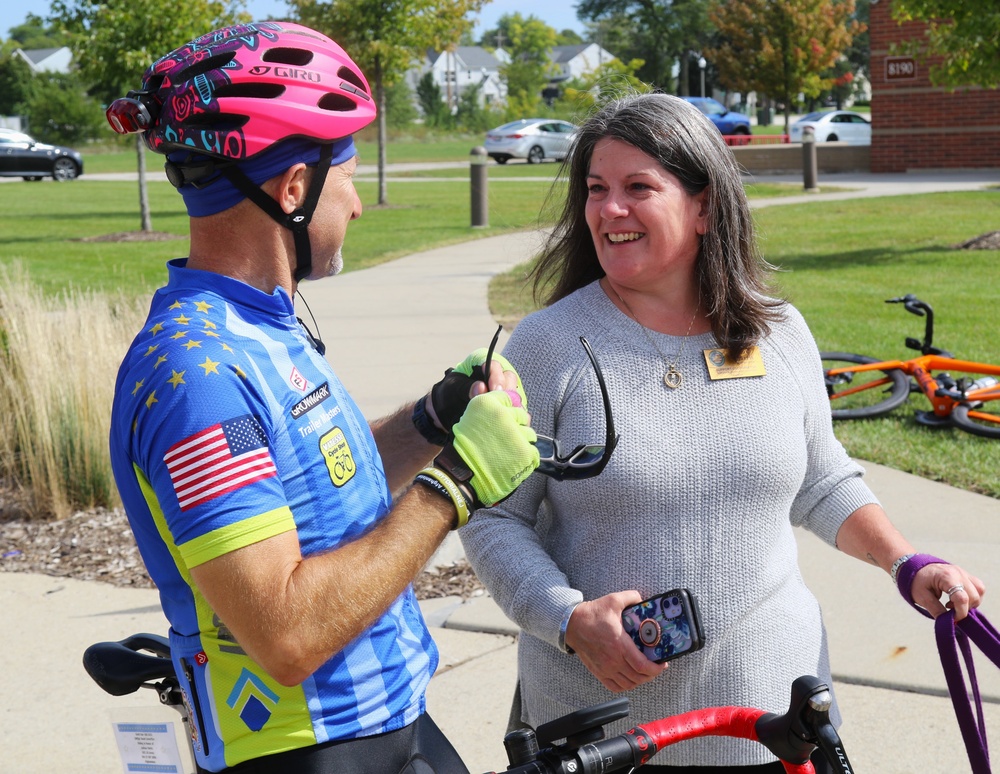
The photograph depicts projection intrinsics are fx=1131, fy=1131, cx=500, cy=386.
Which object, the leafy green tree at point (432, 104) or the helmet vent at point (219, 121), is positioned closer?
the helmet vent at point (219, 121)

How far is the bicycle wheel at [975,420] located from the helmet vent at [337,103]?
5376 millimetres

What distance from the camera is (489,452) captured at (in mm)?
1728

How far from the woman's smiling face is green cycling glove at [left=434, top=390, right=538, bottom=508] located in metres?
0.73

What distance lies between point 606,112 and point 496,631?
2.38m

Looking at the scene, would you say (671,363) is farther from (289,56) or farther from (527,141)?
(527,141)

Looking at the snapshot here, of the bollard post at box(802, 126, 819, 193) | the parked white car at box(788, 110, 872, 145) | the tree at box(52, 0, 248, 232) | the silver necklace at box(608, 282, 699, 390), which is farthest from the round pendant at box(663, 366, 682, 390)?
the parked white car at box(788, 110, 872, 145)

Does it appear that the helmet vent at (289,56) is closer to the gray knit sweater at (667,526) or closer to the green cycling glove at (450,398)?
the green cycling glove at (450,398)

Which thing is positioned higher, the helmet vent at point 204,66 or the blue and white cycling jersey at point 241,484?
the helmet vent at point 204,66

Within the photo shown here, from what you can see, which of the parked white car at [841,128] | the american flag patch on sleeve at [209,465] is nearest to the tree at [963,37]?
the american flag patch on sleeve at [209,465]

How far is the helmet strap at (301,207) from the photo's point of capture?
1.77m

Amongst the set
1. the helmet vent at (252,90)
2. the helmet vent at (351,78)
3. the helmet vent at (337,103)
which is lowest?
the helmet vent at (337,103)

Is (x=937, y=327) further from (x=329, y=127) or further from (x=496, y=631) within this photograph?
(x=329, y=127)

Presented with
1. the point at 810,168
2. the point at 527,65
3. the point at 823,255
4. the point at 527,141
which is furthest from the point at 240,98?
the point at 527,65

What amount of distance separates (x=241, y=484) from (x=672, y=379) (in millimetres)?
1079
